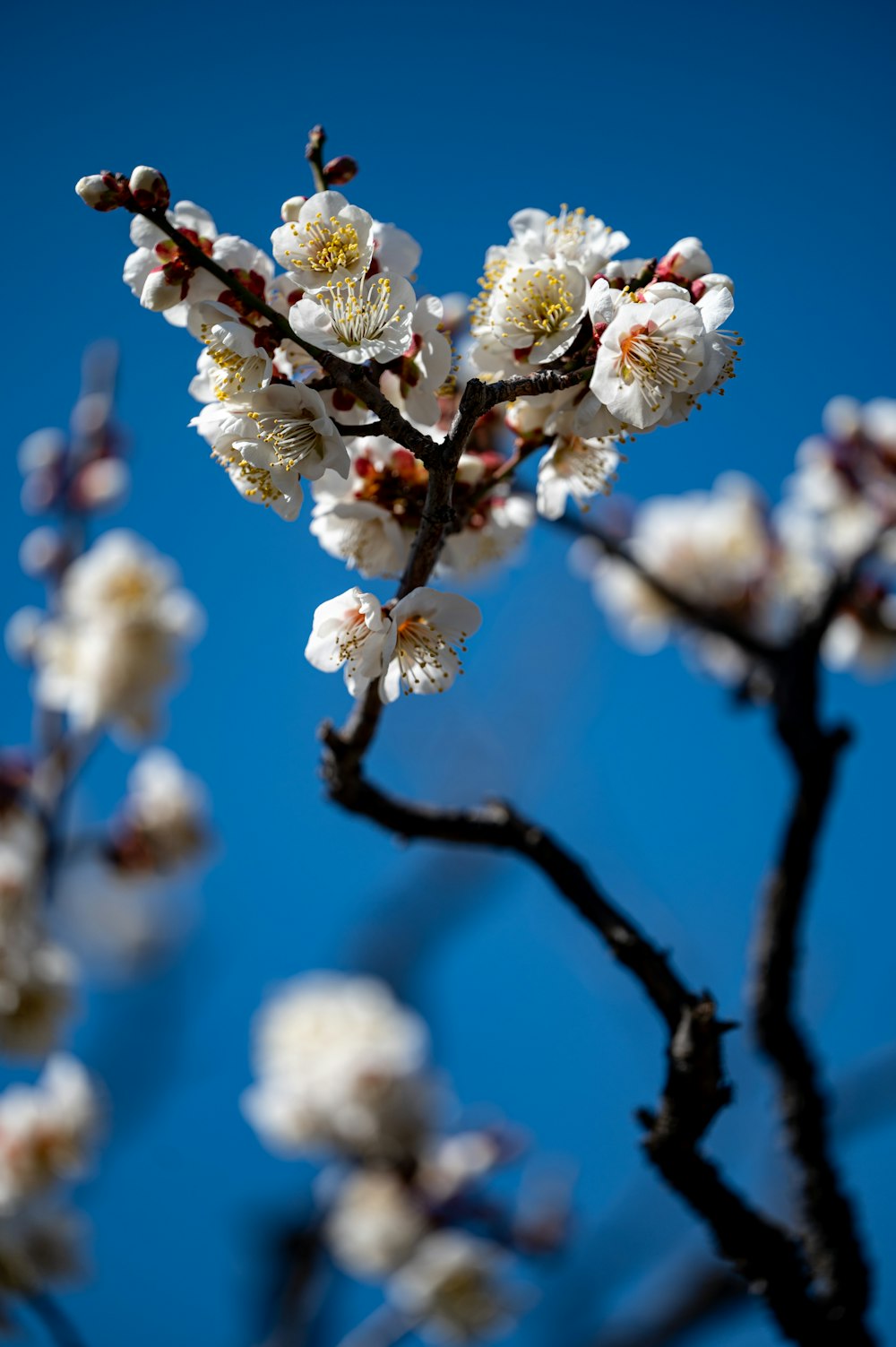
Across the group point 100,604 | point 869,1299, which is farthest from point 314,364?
point 100,604

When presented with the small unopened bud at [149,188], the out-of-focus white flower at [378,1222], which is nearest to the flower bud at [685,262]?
the small unopened bud at [149,188]

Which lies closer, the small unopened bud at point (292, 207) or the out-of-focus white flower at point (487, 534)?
the small unopened bud at point (292, 207)

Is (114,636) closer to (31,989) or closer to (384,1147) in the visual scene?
(31,989)

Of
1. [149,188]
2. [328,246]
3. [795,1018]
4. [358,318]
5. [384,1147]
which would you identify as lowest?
[795,1018]

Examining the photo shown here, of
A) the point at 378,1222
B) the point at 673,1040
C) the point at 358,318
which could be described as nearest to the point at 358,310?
the point at 358,318

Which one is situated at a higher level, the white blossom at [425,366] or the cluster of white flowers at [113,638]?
the cluster of white flowers at [113,638]

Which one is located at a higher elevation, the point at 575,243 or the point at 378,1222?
the point at 378,1222

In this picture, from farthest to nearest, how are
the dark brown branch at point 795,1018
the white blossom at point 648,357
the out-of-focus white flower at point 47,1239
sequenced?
the out-of-focus white flower at point 47,1239, the dark brown branch at point 795,1018, the white blossom at point 648,357

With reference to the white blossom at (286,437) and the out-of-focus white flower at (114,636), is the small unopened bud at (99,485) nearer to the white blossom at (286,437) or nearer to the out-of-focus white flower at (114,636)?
the out-of-focus white flower at (114,636)
